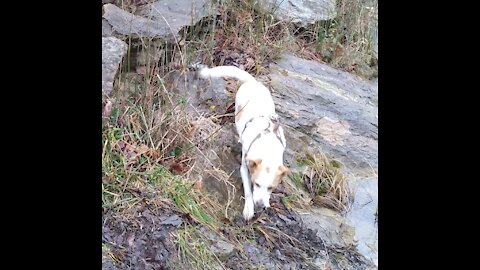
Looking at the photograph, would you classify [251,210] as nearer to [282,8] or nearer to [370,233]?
[370,233]

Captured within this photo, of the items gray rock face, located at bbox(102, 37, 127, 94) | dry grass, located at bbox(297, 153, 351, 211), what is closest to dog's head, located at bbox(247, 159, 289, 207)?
dry grass, located at bbox(297, 153, 351, 211)

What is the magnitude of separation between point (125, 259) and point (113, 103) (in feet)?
2.20

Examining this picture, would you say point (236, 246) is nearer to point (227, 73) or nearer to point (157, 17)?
point (227, 73)

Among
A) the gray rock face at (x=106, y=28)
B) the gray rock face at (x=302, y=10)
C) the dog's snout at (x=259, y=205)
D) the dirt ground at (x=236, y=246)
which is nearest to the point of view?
the dirt ground at (x=236, y=246)

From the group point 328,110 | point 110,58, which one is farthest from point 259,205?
point 110,58

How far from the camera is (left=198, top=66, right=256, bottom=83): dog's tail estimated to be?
3.10 metres

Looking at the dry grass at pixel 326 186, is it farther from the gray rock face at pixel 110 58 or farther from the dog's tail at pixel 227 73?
the gray rock face at pixel 110 58

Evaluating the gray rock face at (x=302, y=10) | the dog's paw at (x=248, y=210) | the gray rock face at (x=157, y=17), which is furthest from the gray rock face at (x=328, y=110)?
the gray rock face at (x=157, y=17)

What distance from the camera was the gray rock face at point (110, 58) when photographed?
288 centimetres

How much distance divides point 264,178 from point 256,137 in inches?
8.9

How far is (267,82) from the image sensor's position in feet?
10.7

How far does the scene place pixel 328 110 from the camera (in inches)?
128

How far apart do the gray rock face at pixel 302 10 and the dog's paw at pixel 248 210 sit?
0.96m

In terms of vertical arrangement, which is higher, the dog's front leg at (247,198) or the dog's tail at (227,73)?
the dog's tail at (227,73)
